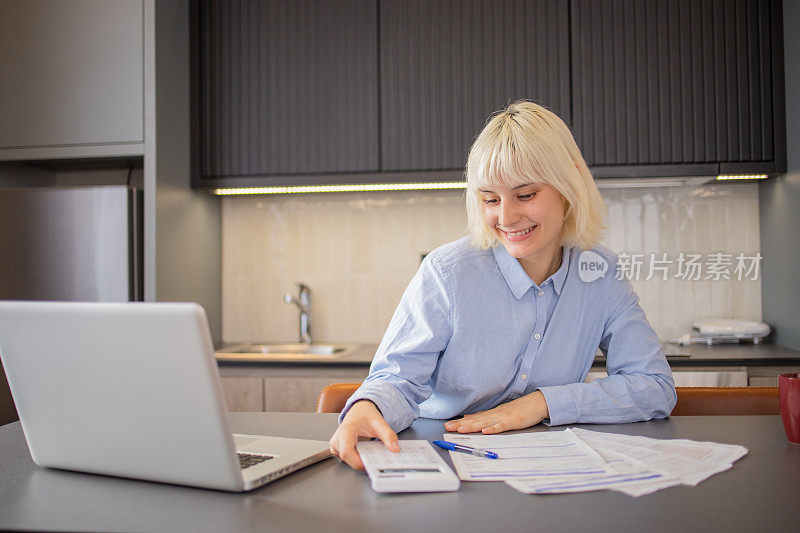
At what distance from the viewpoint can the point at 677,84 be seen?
9.22 ft

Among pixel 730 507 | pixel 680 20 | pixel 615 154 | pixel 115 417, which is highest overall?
pixel 680 20

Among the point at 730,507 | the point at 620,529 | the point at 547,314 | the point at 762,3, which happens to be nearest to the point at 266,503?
the point at 620,529

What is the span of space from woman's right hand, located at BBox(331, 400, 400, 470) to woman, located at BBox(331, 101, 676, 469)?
6.4 inches

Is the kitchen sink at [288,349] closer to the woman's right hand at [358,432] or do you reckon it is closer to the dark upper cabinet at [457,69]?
the dark upper cabinet at [457,69]

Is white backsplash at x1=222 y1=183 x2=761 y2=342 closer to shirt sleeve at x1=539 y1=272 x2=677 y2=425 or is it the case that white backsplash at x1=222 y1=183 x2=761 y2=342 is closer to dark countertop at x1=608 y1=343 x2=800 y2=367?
dark countertop at x1=608 y1=343 x2=800 y2=367

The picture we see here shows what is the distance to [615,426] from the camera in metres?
1.26

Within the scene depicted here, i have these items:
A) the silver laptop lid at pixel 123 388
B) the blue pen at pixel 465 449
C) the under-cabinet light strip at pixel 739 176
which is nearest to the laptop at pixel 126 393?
the silver laptop lid at pixel 123 388

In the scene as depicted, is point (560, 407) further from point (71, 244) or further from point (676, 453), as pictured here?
point (71, 244)

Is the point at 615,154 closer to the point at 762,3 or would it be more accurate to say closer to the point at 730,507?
the point at 762,3

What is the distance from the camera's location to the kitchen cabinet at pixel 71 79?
9.07 feet

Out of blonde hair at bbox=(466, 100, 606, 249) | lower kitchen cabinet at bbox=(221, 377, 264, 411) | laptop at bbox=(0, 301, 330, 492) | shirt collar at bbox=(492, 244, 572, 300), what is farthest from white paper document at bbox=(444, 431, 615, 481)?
lower kitchen cabinet at bbox=(221, 377, 264, 411)

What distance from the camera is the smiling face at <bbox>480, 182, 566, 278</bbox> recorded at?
4.62ft

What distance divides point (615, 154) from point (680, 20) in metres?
0.59

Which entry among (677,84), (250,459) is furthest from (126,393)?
(677,84)
